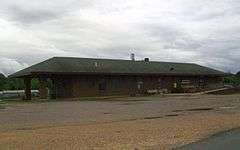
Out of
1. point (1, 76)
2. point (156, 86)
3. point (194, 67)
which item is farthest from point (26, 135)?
point (1, 76)

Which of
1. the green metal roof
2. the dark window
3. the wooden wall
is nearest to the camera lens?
the green metal roof

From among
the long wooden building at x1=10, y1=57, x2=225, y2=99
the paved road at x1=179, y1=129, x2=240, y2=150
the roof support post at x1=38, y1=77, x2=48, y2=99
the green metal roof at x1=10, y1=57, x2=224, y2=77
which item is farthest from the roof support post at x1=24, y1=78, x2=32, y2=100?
the paved road at x1=179, y1=129, x2=240, y2=150

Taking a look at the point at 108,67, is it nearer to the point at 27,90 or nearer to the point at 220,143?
the point at 27,90

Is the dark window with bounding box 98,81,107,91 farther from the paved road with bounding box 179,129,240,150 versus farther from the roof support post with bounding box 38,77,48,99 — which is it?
the paved road with bounding box 179,129,240,150

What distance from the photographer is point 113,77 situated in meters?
69.9

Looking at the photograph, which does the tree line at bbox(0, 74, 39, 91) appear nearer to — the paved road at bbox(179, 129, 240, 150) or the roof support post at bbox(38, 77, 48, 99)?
the roof support post at bbox(38, 77, 48, 99)

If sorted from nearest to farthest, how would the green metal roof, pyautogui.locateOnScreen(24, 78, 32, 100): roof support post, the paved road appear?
1. the paved road
2. the green metal roof
3. pyautogui.locateOnScreen(24, 78, 32, 100): roof support post

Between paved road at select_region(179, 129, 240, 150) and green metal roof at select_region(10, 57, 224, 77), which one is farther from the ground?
green metal roof at select_region(10, 57, 224, 77)

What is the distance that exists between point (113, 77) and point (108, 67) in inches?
64.7

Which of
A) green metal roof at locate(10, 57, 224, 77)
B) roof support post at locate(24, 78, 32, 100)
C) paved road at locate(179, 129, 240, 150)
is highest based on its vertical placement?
green metal roof at locate(10, 57, 224, 77)

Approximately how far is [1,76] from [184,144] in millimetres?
93515

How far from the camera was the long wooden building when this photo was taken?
6412 centimetres

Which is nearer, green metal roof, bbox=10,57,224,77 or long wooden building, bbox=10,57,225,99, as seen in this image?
green metal roof, bbox=10,57,224,77

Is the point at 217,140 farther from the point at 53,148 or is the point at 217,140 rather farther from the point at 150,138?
the point at 53,148
